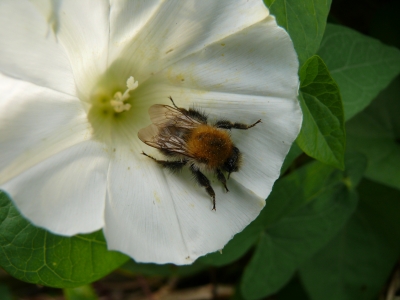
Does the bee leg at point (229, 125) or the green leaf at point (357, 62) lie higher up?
the bee leg at point (229, 125)

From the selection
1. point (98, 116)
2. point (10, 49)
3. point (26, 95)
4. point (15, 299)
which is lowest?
point (15, 299)

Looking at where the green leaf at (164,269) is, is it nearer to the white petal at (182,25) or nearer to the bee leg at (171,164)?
the bee leg at (171,164)

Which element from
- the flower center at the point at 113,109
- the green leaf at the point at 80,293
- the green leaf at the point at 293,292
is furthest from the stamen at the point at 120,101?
the green leaf at the point at 293,292

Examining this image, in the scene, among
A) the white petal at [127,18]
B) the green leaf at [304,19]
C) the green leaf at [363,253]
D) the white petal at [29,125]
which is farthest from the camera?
the green leaf at [363,253]

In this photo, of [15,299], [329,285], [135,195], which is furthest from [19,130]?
[329,285]

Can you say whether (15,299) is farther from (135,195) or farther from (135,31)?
(135,31)

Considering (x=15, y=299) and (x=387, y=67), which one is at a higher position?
(x=387, y=67)

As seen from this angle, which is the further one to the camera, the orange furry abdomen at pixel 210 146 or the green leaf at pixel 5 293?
the green leaf at pixel 5 293
